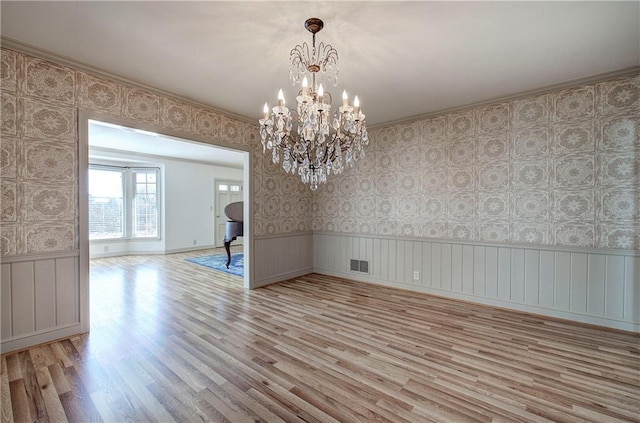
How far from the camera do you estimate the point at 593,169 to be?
300 cm

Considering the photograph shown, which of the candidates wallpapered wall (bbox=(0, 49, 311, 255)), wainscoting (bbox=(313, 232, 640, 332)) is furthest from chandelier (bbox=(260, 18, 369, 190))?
wainscoting (bbox=(313, 232, 640, 332))

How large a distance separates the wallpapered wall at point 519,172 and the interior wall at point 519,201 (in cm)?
1

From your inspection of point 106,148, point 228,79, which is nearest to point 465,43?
point 228,79

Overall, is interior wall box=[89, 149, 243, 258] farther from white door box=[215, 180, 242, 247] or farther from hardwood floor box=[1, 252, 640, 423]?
hardwood floor box=[1, 252, 640, 423]

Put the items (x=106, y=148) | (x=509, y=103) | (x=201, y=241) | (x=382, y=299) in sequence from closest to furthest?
(x=509, y=103) < (x=382, y=299) < (x=106, y=148) < (x=201, y=241)

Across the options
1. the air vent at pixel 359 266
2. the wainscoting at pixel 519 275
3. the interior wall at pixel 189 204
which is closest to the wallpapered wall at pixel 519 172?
the wainscoting at pixel 519 275

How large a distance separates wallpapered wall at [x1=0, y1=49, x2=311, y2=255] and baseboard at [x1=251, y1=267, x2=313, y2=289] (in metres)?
2.31

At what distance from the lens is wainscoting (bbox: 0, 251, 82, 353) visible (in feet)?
7.89

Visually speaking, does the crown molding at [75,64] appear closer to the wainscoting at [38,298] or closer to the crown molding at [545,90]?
the wainscoting at [38,298]

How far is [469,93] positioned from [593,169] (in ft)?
5.00

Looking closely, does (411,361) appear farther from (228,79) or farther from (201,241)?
(201,241)

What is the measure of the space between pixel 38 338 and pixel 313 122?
3110mm

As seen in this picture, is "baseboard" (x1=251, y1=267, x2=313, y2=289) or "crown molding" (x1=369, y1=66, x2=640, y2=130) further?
"baseboard" (x1=251, y1=267, x2=313, y2=289)

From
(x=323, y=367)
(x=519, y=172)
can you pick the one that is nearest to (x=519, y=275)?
(x=519, y=172)
